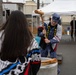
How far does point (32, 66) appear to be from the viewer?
11.7 ft

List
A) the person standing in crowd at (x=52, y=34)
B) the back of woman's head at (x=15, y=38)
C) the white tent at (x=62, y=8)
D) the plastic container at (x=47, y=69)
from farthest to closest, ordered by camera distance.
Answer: the white tent at (x=62, y=8) → the person standing in crowd at (x=52, y=34) → the plastic container at (x=47, y=69) → the back of woman's head at (x=15, y=38)

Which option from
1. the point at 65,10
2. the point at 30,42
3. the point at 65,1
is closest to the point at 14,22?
the point at 30,42

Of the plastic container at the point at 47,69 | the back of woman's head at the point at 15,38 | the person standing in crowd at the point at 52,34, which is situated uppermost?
the back of woman's head at the point at 15,38

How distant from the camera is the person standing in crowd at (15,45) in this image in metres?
3.23

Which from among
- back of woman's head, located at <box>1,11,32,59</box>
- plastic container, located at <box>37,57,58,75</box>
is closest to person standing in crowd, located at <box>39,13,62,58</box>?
plastic container, located at <box>37,57,58,75</box>

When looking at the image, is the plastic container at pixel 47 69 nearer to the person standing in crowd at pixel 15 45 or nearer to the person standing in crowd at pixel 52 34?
the person standing in crowd at pixel 52 34

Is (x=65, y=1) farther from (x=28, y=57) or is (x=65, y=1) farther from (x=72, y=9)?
(x=28, y=57)

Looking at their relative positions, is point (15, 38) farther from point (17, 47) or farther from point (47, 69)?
point (47, 69)

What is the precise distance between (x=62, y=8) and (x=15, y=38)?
53.5ft

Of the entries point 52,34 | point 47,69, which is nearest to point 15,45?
point 47,69

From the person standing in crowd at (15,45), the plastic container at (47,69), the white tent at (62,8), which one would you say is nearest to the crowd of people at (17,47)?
the person standing in crowd at (15,45)

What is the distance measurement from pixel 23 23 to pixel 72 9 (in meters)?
→ 15.7

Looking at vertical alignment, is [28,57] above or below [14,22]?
below

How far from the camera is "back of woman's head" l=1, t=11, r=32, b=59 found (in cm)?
322
